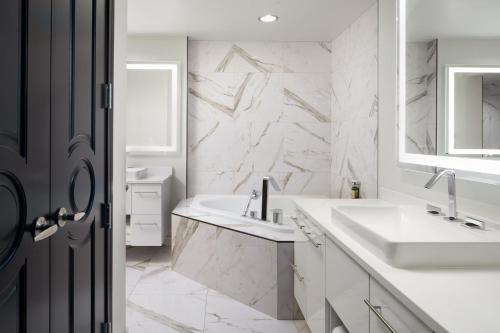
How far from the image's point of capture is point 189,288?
9.89ft

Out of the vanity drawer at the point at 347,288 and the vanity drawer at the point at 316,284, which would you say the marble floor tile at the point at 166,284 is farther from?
the vanity drawer at the point at 347,288

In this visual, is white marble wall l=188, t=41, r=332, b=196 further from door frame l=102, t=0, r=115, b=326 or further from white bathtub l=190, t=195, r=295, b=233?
door frame l=102, t=0, r=115, b=326

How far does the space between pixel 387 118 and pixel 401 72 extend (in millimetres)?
410

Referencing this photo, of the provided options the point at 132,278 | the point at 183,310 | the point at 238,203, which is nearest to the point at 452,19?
the point at 183,310

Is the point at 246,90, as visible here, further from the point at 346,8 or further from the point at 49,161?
the point at 49,161

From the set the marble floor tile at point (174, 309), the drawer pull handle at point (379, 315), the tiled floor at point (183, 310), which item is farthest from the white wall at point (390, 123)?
the marble floor tile at point (174, 309)

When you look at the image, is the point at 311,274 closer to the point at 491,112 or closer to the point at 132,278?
the point at 491,112

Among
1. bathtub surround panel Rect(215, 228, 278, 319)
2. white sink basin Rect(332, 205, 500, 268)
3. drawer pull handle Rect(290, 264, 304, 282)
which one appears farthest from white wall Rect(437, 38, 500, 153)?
bathtub surround panel Rect(215, 228, 278, 319)

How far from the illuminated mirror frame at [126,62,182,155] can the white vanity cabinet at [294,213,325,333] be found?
6.82ft

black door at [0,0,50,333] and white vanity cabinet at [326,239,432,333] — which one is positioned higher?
black door at [0,0,50,333]

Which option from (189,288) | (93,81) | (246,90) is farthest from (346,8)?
(189,288)

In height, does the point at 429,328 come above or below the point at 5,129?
below

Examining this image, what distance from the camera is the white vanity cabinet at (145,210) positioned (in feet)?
11.5

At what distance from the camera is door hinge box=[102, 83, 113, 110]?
5.56 feet
